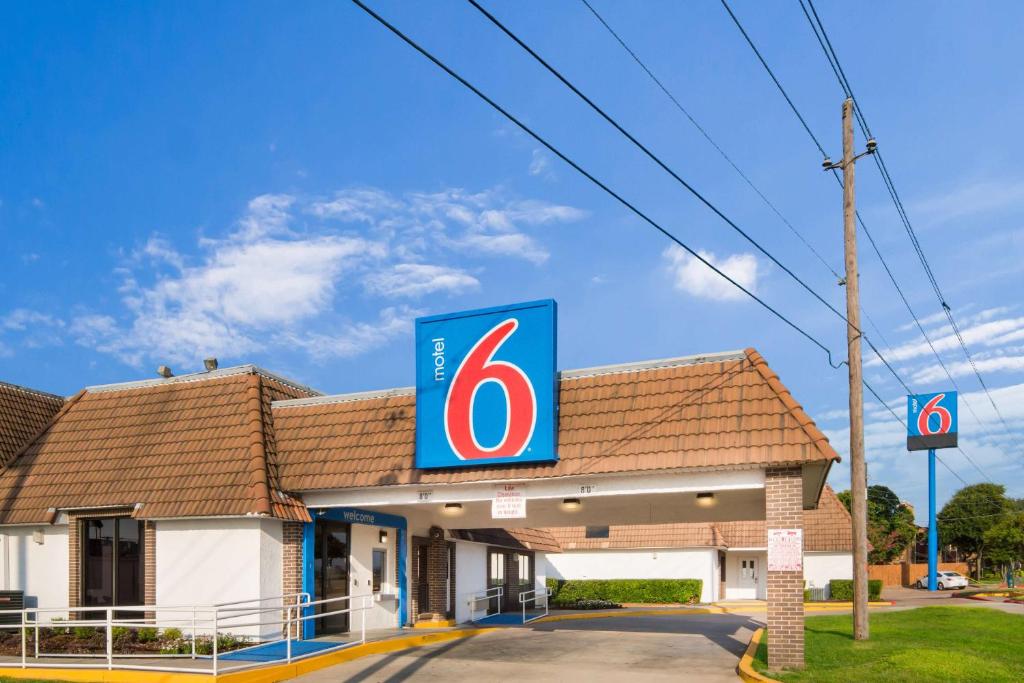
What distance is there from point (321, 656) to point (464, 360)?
6.01m

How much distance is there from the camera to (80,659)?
16453mm

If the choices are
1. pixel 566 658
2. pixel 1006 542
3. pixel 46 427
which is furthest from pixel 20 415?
pixel 1006 542

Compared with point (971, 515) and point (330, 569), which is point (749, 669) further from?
point (971, 515)

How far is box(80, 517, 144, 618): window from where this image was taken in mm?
20344

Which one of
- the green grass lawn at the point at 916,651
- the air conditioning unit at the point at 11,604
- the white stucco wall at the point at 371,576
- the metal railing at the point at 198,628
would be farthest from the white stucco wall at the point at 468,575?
the air conditioning unit at the point at 11,604

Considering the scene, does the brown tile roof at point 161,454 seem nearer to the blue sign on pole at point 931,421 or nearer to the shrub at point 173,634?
the shrub at point 173,634

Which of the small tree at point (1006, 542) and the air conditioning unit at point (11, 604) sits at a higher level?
the air conditioning unit at point (11, 604)

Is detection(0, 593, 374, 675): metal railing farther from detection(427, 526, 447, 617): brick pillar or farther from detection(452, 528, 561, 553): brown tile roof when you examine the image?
detection(452, 528, 561, 553): brown tile roof

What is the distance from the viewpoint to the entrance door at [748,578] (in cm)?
4875

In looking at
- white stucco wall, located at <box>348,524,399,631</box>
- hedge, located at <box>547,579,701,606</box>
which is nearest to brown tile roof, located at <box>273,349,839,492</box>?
white stucco wall, located at <box>348,524,399,631</box>

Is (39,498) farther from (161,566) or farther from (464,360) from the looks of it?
(464,360)

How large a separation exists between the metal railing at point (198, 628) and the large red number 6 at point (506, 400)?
3.50 meters

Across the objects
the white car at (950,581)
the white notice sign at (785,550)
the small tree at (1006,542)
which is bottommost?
the white car at (950,581)

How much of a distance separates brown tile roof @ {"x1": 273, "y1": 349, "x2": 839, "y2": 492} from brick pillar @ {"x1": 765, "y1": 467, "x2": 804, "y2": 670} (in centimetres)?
49
